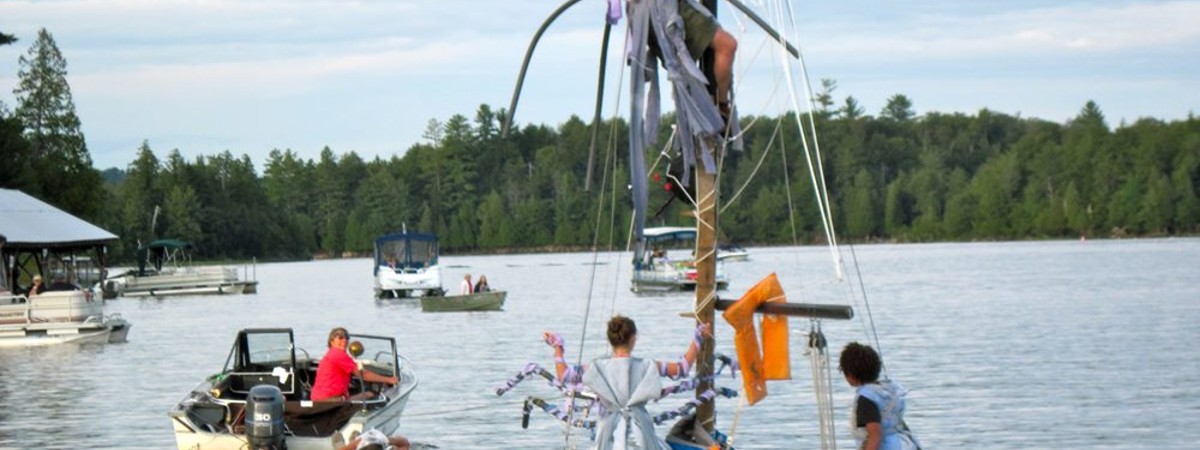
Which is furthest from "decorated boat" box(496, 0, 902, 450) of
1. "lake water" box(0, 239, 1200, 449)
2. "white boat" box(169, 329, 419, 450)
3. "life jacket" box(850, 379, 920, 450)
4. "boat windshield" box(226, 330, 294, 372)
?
"boat windshield" box(226, 330, 294, 372)

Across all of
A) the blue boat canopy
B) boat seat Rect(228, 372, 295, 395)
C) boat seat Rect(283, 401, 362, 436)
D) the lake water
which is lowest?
the lake water

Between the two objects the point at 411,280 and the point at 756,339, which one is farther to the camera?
the point at 411,280

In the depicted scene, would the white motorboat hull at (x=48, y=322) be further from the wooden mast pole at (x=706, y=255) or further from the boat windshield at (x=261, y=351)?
the wooden mast pole at (x=706, y=255)

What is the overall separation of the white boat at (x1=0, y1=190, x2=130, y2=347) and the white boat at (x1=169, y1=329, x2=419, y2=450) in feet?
86.8

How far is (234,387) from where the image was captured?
25000mm

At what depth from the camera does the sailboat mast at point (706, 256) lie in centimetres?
1537

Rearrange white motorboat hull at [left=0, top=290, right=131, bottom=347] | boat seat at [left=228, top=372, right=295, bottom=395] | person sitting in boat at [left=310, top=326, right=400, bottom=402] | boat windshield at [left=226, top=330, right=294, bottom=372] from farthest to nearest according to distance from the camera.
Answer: white motorboat hull at [left=0, top=290, right=131, bottom=347]
boat windshield at [left=226, top=330, right=294, bottom=372]
boat seat at [left=228, top=372, right=295, bottom=395]
person sitting in boat at [left=310, top=326, right=400, bottom=402]

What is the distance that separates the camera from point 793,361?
4781 centimetres

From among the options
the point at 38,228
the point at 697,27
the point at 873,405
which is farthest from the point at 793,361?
the point at 873,405

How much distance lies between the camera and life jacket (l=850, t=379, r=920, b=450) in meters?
A: 12.7

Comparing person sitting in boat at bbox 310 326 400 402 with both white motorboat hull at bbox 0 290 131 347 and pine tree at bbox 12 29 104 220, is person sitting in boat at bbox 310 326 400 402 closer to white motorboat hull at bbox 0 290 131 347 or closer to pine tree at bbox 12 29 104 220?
white motorboat hull at bbox 0 290 131 347

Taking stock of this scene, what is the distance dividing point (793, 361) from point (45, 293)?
19.6m

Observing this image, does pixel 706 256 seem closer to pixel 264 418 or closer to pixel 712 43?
pixel 712 43

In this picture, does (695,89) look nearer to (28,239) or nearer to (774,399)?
(774,399)
